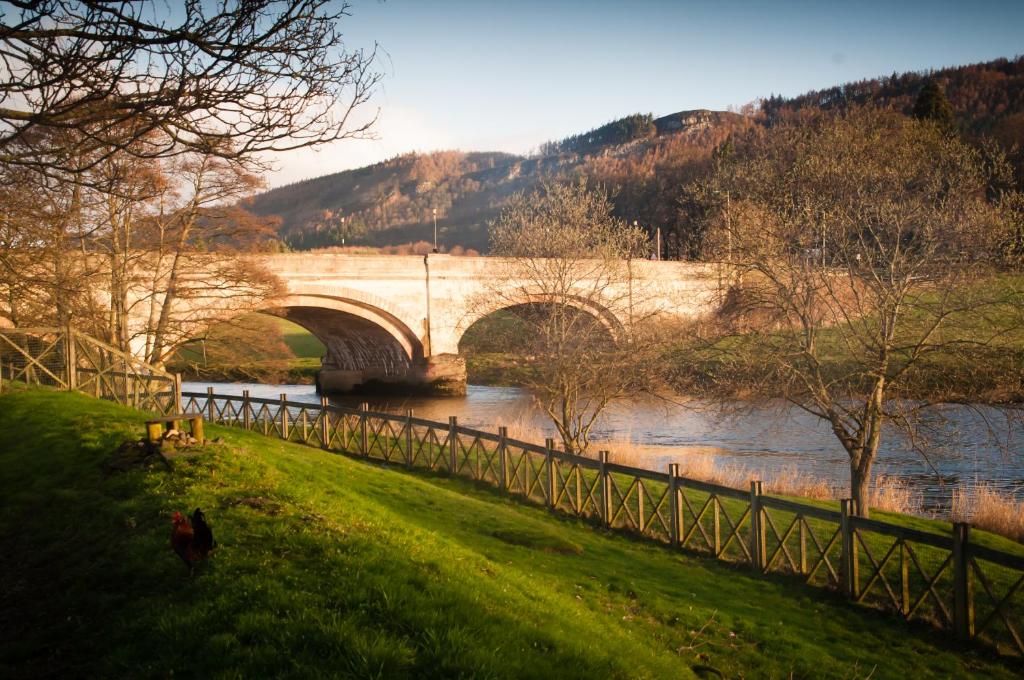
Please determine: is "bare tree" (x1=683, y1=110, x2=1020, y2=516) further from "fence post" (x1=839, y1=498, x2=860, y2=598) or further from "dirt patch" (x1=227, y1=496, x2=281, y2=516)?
"dirt patch" (x1=227, y1=496, x2=281, y2=516)

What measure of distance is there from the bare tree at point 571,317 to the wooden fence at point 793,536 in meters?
2.97

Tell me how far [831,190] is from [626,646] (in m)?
14.8

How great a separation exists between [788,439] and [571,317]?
7335 mm

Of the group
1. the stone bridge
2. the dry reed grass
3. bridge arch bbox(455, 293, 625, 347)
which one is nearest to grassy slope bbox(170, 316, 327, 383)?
the stone bridge

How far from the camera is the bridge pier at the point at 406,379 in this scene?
38.5 meters

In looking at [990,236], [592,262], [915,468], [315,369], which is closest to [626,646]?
[990,236]

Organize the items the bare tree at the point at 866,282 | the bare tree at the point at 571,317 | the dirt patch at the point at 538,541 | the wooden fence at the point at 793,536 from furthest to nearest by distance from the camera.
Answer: the bare tree at the point at 571,317 → the bare tree at the point at 866,282 → the dirt patch at the point at 538,541 → the wooden fence at the point at 793,536

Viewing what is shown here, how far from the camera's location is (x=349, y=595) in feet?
18.7

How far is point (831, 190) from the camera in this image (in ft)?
60.5

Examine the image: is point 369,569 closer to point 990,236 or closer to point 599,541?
point 599,541

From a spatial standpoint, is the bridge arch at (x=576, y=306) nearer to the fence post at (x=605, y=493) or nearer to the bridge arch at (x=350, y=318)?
A: the fence post at (x=605, y=493)

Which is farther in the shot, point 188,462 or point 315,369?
point 315,369

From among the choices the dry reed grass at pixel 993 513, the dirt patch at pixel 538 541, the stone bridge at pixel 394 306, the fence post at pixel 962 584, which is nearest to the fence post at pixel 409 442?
the dirt patch at pixel 538 541

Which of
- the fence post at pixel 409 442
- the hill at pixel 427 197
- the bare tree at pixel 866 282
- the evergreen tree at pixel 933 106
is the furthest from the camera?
A: the hill at pixel 427 197
